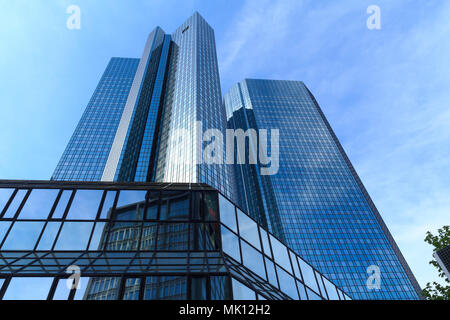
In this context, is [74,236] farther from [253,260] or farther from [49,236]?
[253,260]

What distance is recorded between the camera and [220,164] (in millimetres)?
97000

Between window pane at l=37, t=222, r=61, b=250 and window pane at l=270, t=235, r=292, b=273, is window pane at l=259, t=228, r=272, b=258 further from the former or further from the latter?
window pane at l=37, t=222, r=61, b=250

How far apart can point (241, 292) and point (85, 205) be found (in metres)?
11.7

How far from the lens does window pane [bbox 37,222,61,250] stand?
15.2 meters

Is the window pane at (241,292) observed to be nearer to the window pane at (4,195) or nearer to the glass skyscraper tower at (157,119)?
the window pane at (4,195)

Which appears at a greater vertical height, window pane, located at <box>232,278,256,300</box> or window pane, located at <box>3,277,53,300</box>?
window pane, located at <box>3,277,53,300</box>

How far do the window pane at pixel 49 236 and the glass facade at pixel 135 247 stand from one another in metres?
0.05

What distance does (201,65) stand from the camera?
433 feet

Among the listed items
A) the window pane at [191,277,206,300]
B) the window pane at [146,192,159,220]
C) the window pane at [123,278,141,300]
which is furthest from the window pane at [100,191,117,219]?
the window pane at [191,277,206,300]

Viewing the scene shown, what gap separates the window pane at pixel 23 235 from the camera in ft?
49.4

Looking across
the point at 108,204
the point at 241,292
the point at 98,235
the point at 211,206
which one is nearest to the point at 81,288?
the point at 98,235

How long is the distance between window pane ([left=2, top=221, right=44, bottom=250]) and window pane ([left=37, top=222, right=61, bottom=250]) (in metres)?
0.36

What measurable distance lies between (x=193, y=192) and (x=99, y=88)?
172 metres
